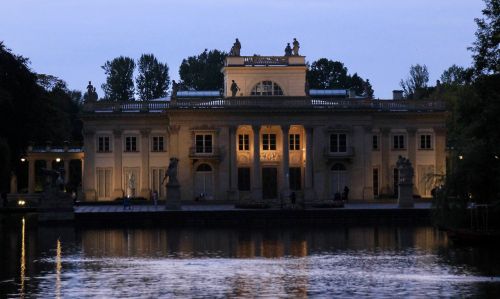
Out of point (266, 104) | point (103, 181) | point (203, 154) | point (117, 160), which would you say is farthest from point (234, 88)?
point (103, 181)

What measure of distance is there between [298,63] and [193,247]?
42172mm

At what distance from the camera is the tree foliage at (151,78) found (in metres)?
126

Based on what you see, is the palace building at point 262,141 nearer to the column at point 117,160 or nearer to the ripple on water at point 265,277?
the column at point 117,160

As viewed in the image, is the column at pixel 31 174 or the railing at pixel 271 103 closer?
the railing at pixel 271 103

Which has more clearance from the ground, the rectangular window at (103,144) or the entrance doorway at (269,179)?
the rectangular window at (103,144)

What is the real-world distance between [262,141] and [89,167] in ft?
40.4

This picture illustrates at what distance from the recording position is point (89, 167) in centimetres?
8025

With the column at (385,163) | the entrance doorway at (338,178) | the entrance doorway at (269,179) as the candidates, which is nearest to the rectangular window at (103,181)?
the entrance doorway at (269,179)

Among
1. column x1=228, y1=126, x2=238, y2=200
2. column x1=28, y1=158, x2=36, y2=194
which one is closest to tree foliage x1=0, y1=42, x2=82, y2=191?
column x1=228, y1=126, x2=238, y2=200

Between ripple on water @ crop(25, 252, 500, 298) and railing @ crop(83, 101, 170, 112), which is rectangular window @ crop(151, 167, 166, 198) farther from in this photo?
ripple on water @ crop(25, 252, 500, 298)

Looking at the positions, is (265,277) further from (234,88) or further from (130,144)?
(130,144)

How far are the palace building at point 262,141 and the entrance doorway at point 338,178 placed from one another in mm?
70

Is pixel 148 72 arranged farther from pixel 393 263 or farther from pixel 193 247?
pixel 393 263

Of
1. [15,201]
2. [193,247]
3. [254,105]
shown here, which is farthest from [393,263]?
[15,201]
